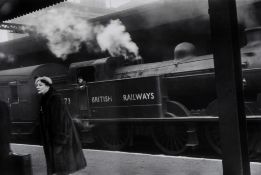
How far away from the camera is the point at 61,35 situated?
16.6 meters

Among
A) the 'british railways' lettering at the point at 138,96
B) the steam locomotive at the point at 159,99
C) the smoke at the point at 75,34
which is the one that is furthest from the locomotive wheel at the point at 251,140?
the smoke at the point at 75,34

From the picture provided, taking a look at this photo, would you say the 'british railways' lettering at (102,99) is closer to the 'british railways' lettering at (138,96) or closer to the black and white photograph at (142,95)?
the black and white photograph at (142,95)

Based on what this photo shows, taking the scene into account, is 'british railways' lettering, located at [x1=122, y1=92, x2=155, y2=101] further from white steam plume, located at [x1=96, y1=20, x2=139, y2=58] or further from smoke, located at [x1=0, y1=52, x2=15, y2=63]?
smoke, located at [x1=0, y1=52, x2=15, y2=63]

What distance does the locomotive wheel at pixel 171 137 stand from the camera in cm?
854

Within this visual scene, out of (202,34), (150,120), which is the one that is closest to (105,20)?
(202,34)

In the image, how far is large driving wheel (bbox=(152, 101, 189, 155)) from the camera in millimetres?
8547

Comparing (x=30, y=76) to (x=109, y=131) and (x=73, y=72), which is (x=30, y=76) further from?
(x=109, y=131)

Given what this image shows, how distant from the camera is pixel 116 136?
32.4 feet

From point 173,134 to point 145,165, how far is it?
2.63m

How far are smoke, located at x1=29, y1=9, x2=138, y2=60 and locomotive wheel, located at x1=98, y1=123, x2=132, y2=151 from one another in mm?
3700

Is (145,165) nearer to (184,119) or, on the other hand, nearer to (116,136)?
(184,119)

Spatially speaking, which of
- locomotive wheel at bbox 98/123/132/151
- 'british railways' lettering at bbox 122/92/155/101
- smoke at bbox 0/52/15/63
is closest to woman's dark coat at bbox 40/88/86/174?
'british railways' lettering at bbox 122/92/155/101

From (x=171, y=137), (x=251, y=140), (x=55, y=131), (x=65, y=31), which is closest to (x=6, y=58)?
(x=65, y=31)

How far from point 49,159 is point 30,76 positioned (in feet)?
26.8
